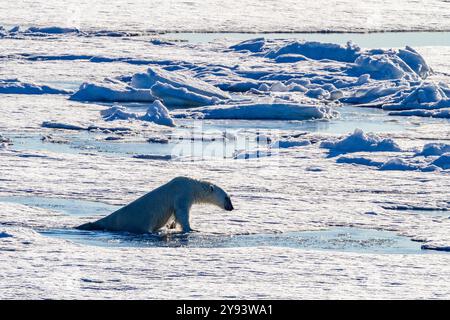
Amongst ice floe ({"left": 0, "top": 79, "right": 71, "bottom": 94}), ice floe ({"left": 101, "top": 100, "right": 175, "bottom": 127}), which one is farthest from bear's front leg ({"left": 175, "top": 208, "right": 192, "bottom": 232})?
ice floe ({"left": 0, "top": 79, "right": 71, "bottom": 94})

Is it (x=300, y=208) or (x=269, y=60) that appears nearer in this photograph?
(x=300, y=208)

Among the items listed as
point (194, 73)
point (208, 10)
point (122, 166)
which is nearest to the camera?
point (122, 166)

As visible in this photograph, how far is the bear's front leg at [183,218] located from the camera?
26.0ft

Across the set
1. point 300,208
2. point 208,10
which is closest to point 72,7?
point 208,10

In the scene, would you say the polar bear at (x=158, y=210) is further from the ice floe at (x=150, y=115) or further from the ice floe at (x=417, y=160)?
the ice floe at (x=150, y=115)

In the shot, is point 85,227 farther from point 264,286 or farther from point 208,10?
point 208,10

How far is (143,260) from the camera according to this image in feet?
22.5

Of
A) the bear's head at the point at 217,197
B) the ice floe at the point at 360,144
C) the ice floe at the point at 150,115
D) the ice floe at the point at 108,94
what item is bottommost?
the bear's head at the point at 217,197

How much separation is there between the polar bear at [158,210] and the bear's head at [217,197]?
64mm

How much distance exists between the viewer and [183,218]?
7.94 metres

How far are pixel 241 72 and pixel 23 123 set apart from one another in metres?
5.26

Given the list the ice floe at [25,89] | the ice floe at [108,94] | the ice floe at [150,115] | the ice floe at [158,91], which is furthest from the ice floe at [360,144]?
the ice floe at [25,89]

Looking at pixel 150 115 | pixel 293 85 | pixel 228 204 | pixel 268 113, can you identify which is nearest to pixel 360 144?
pixel 268 113

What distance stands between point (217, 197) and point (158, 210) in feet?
1.74
